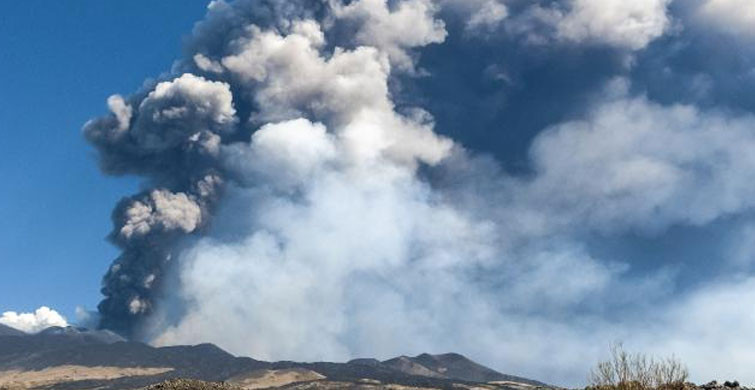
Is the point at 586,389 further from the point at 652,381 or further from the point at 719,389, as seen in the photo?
the point at 719,389

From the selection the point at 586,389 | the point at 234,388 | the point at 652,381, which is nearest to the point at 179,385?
the point at 234,388

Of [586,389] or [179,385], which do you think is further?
[179,385]

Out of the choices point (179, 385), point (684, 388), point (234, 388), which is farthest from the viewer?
point (234, 388)

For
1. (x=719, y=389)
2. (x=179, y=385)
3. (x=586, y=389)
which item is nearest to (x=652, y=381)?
(x=586, y=389)

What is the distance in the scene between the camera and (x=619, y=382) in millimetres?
29750

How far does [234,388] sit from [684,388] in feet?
119

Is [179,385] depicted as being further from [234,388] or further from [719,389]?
[719,389]

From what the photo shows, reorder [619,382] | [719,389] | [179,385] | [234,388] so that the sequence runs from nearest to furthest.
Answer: [619,382] < [719,389] < [179,385] < [234,388]

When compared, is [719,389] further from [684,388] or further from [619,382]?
[619,382]

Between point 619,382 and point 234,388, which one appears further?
point 234,388

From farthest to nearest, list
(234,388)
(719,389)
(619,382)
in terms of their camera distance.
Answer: (234,388), (719,389), (619,382)

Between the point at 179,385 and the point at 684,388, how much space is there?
3414 centimetres

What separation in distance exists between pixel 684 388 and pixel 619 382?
176 inches

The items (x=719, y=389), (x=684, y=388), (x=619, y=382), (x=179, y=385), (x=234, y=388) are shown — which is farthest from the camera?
(x=234, y=388)
